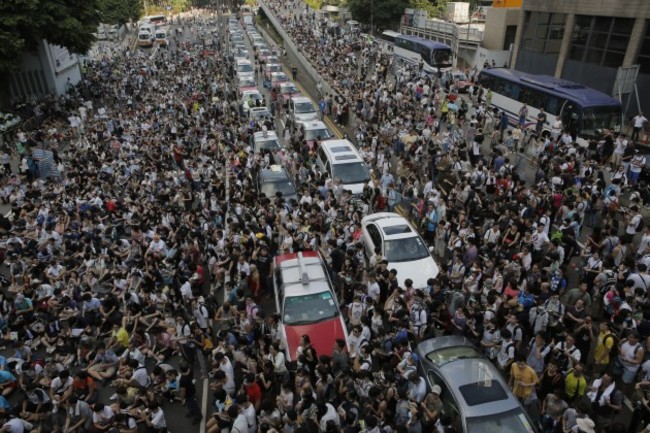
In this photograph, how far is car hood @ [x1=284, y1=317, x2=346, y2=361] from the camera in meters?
9.27

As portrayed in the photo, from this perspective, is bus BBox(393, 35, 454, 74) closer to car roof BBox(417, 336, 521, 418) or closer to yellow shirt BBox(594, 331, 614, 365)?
yellow shirt BBox(594, 331, 614, 365)

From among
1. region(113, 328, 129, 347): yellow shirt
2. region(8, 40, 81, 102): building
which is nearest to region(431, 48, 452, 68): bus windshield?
region(8, 40, 81, 102): building

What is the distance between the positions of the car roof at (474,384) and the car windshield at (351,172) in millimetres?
8605

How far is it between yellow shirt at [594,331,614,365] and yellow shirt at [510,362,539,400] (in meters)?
1.47

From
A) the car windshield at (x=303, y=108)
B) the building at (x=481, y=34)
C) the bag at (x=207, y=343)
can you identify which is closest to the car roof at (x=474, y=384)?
the bag at (x=207, y=343)

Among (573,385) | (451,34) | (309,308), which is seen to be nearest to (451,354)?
(573,385)

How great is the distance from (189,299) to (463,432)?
645 cm

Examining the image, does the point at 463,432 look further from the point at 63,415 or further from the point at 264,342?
the point at 63,415

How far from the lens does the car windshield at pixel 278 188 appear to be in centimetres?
1547

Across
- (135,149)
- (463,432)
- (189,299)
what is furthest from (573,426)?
(135,149)

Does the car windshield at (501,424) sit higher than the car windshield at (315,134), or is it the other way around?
the car windshield at (501,424)

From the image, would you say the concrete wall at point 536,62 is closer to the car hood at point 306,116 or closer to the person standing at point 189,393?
the car hood at point 306,116

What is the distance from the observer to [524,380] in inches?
299

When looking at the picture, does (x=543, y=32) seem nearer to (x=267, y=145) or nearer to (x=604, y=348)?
(x=267, y=145)
